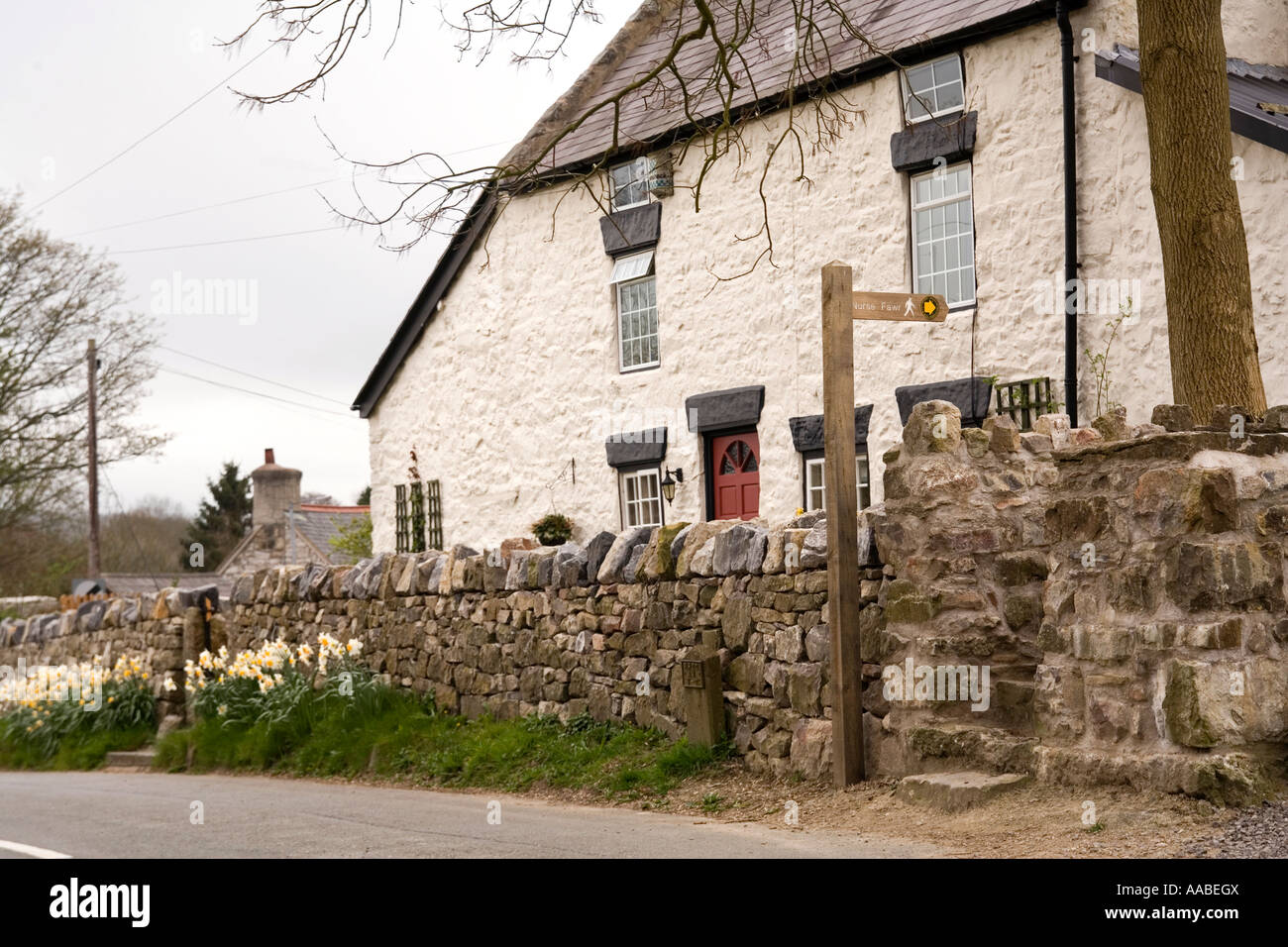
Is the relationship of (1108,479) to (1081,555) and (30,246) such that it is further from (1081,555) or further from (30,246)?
(30,246)

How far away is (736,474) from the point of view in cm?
1681

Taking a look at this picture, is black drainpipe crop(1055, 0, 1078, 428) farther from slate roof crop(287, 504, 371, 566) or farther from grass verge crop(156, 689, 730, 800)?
slate roof crop(287, 504, 371, 566)

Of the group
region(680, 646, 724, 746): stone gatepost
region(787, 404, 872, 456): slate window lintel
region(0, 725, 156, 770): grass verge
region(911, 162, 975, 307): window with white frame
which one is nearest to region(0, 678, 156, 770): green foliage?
region(0, 725, 156, 770): grass verge

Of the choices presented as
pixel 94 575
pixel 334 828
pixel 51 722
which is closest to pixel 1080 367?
pixel 334 828

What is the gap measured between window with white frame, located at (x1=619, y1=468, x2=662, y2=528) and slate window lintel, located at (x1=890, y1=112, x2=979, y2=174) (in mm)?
5088

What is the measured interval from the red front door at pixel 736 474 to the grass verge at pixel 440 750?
478cm

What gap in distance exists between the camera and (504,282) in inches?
771

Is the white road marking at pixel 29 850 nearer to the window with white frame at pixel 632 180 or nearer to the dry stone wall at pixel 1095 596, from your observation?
the dry stone wall at pixel 1095 596

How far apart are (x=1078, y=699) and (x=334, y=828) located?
467 centimetres

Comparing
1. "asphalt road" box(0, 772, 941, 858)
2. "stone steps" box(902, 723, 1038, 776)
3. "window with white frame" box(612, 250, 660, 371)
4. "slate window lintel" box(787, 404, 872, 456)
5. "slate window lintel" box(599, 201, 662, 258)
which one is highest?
"slate window lintel" box(599, 201, 662, 258)

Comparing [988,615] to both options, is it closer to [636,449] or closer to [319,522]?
[636,449]

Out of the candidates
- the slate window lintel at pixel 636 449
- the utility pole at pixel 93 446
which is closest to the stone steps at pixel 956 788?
the slate window lintel at pixel 636 449

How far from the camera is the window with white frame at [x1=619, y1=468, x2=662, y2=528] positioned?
1772 cm

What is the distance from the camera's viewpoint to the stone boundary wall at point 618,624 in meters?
9.88
